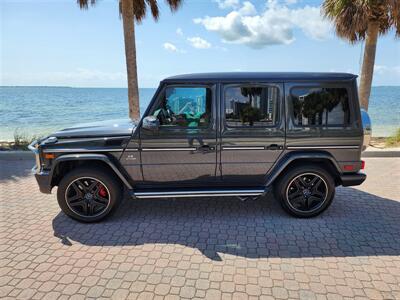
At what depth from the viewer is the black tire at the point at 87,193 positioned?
3702 mm

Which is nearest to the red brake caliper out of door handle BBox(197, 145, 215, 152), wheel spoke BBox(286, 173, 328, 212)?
door handle BBox(197, 145, 215, 152)

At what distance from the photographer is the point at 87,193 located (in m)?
3.80

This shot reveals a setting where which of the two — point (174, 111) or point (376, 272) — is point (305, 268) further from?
point (174, 111)

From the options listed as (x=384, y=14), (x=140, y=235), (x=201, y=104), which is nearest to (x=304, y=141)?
(x=201, y=104)

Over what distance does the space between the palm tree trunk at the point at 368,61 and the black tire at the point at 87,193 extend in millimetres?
7974

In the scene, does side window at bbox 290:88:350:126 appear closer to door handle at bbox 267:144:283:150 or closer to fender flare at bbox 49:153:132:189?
door handle at bbox 267:144:283:150

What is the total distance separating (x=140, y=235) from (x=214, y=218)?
1.08 meters

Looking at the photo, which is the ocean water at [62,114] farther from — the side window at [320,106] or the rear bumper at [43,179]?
the side window at [320,106]

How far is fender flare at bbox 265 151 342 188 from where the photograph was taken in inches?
147

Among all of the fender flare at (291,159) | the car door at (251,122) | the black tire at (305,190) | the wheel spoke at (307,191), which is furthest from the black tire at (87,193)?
the wheel spoke at (307,191)

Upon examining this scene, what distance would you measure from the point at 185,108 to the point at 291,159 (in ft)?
5.18

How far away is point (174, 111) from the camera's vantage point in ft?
12.0

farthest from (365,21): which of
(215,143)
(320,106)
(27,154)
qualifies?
(27,154)

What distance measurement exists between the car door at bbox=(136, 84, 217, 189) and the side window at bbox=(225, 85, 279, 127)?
231 mm
